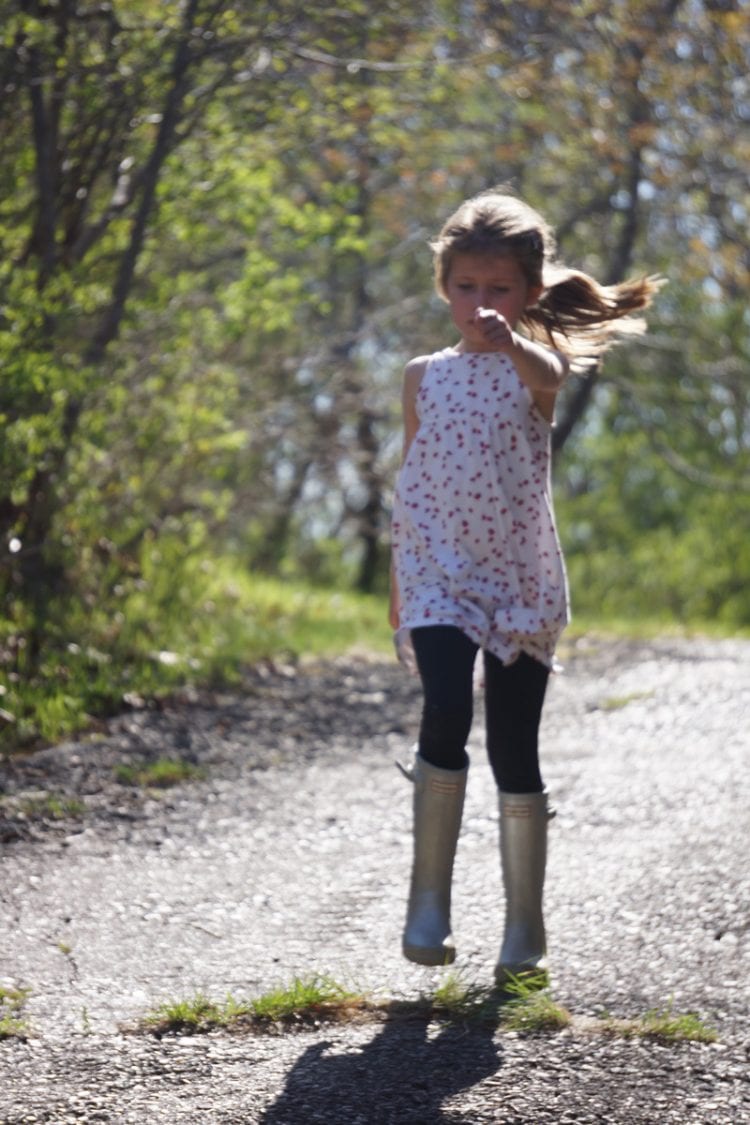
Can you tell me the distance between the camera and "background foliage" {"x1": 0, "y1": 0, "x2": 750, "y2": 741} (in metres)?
6.09

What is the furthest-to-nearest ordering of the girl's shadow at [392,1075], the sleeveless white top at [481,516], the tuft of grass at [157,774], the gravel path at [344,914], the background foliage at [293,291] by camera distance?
the background foliage at [293,291] < the tuft of grass at [157,774] < the sleeveless white top at [481,516] < the gravel path at [344,914] < the girl's shadow at [392,1075]

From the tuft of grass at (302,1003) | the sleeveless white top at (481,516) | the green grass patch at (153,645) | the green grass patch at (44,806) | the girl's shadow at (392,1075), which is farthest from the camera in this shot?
the green grass patch at (153,645)

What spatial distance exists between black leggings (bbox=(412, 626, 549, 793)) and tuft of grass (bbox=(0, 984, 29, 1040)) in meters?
0.93

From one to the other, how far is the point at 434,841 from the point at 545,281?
1232 millimetres

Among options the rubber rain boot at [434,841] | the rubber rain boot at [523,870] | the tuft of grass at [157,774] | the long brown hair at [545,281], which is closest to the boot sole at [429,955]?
the rubber rain boot at [434,841]

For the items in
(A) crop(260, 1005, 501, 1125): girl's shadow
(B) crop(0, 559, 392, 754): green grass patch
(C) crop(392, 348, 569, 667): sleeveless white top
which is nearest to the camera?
(A) crop(260, 1005, 501, 1125): girl's shadow

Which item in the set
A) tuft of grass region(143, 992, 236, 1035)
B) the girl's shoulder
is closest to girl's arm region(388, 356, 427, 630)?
the girl's shoulder

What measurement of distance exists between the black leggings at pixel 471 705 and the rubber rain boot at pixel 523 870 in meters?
0.04

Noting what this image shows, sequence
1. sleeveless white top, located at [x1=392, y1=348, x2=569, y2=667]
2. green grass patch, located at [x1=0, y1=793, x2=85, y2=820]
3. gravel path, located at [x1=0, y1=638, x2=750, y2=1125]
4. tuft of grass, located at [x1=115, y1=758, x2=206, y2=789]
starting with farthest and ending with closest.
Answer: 1. tuft of grass, located at [x1=115, y1=758, x2=206, y2=789]
2. green grass patch, located at [x1=0, y1=793, x2=85, y2=820]
3. sleeveless white top, located at [x1=392, y1=348, x2=569, y2=667]
4. gravel path, located at [x1=0, y1=638, x2=750, y2=1125]

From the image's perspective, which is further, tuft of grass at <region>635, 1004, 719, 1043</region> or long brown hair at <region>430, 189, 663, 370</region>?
long brown hair at <region>430, 189, 663, 370</region>

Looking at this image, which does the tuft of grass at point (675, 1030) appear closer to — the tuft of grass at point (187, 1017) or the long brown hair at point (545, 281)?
the tuft of grass at point (187, 1017)

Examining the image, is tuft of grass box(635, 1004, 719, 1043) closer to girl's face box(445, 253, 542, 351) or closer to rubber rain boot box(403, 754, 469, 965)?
rubber rain boot box(403, 754, 469, 965)

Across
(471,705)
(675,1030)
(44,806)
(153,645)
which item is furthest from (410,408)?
(153,645)

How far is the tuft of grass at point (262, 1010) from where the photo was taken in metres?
3.05
